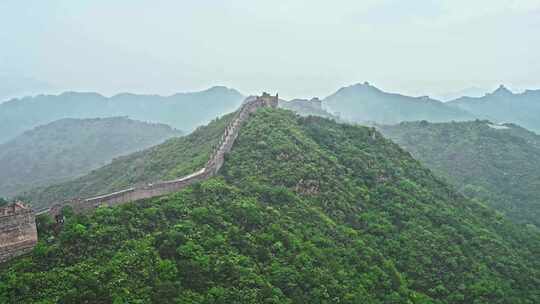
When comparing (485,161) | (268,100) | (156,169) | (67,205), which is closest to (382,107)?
(485,161)

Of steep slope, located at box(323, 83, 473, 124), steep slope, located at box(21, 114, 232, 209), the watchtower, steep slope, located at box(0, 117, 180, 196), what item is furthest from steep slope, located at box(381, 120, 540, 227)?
steep slope, located at box(0, 117, 180, 196)

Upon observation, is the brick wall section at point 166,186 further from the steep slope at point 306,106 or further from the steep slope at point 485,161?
the steep slope at point 306,106

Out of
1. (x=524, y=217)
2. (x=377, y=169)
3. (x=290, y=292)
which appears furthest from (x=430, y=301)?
(x=524, y=217)

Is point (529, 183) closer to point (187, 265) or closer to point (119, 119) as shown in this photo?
point (187, 265)

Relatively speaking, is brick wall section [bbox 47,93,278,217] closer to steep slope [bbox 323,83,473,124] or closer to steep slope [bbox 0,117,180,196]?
steep slope [bbox 0,117,180,196]

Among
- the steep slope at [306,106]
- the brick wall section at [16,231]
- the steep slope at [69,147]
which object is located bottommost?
the steep slope at [69,147]

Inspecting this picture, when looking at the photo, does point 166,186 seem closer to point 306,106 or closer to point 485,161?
point 485,161

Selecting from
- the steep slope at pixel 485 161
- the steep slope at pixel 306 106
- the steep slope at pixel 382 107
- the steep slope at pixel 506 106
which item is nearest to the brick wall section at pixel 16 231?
the steep slope at pixel 485 161
